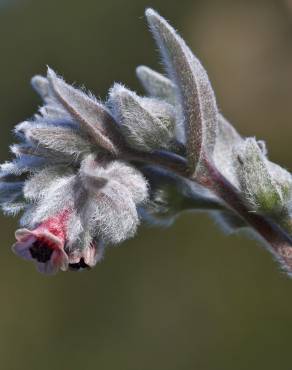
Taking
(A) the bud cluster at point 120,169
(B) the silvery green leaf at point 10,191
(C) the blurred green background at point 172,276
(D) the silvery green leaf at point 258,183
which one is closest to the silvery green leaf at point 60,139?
(A) the bud cluster at point 120,169

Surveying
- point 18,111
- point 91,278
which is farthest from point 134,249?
point 18,111

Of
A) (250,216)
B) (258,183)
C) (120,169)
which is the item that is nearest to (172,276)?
(250,216)

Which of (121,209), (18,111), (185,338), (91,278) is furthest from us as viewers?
(18,111)

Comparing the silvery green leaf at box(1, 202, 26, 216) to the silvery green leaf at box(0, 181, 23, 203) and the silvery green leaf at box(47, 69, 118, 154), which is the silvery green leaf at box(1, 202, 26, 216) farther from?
the silvery green leaf at box(47, 69, 118, 154)

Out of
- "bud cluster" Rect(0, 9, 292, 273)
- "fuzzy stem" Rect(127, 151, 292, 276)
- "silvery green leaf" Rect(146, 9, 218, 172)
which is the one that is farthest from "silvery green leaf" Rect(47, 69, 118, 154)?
"silvery green leaf" Rect(146, 9, 218, 172)

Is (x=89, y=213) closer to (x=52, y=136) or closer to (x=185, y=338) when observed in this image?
(x=52, y=136)
